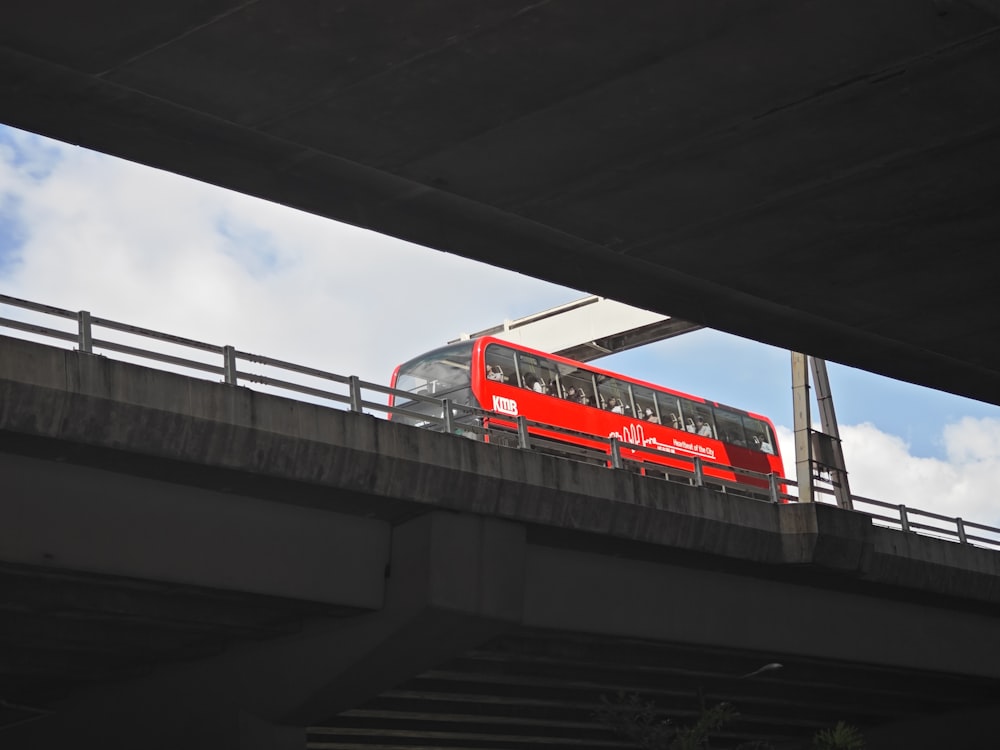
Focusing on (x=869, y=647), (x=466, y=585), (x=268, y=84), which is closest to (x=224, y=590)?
(x=466, y=585)

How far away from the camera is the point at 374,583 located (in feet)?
73.2

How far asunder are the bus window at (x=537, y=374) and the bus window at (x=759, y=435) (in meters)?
9.96

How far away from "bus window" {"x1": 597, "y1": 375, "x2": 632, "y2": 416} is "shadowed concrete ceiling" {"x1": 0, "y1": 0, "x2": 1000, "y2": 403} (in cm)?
2545

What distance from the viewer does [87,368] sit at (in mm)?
17500

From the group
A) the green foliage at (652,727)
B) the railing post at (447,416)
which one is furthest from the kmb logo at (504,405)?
the railing post at (447,416)

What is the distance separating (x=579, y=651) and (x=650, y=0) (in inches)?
853

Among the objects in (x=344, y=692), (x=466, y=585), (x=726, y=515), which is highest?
(x=726, y=515)

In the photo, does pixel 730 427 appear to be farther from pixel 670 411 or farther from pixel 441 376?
pixel 441 376

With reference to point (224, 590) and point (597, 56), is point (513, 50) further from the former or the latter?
point (224, 590)

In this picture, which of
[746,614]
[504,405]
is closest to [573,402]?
[504,405]

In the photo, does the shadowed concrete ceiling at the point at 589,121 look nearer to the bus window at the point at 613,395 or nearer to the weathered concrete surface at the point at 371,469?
the weathered concrete surface at the point at 371,469

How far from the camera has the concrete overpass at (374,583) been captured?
60.2 ft

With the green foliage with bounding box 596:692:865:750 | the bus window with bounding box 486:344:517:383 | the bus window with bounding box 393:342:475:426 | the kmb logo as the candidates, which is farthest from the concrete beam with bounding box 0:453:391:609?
the bus window with bounding box 486:344:517:383

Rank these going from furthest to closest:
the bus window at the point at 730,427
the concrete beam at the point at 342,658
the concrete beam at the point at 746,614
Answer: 1. the bus window at the point at 730,427
2. the concrete beam at the point at 746,614
3. the concrete beam at the point at 342,658
